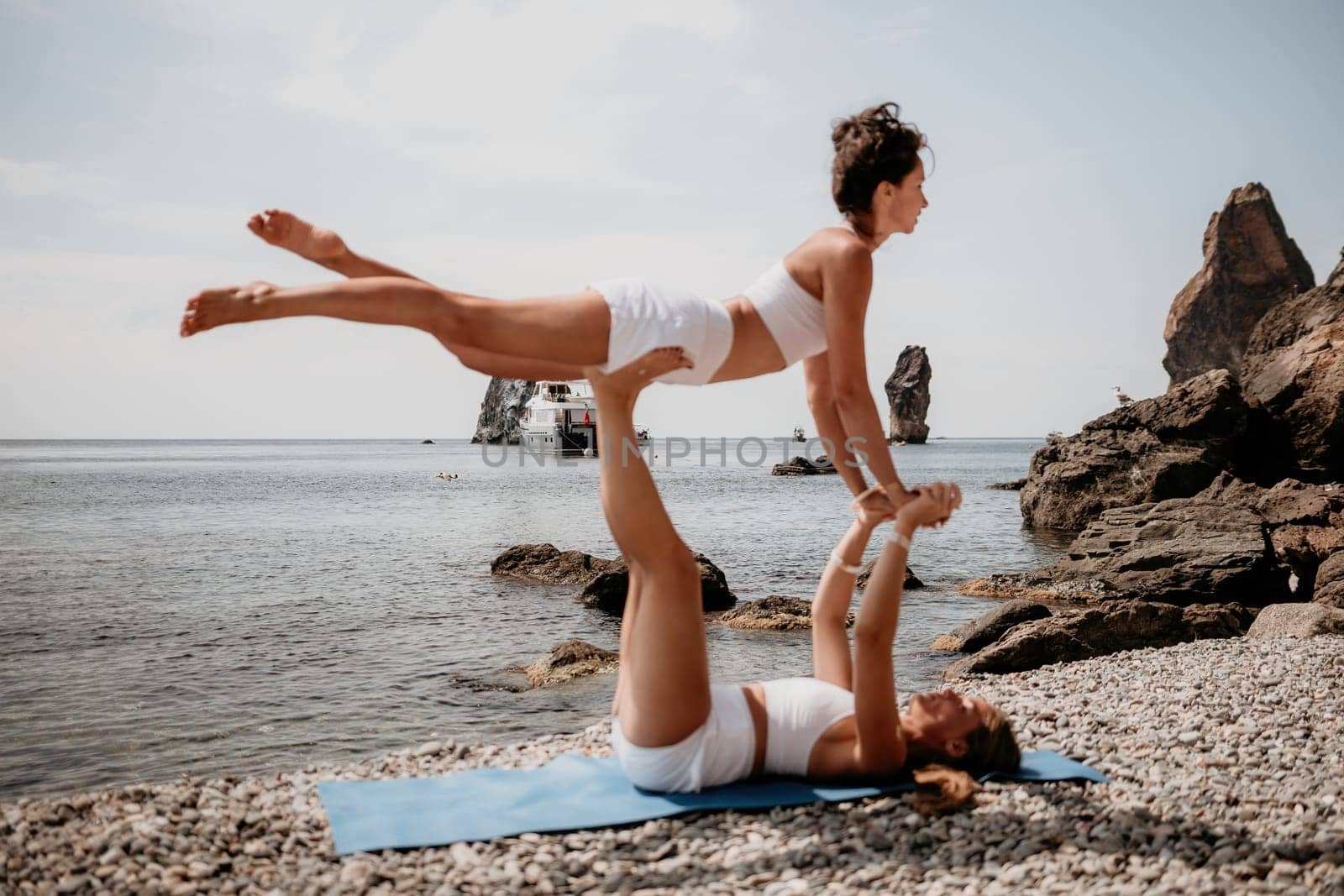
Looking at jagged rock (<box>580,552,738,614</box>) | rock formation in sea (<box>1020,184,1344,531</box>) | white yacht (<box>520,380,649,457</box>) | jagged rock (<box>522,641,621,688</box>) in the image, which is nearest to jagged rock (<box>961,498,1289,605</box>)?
jagged rock (<box>580,552,738,614</box>)

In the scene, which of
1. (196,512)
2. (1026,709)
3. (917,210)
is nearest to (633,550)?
(917,210)

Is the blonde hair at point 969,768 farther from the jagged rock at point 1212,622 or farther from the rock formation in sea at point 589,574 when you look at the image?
the rock formation in sea at point 589,574

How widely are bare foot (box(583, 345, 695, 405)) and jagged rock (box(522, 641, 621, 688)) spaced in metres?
5.96

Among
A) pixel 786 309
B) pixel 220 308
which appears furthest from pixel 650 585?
pixel 220 308

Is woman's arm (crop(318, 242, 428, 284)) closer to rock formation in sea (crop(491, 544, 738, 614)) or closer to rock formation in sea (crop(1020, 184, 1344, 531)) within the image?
rock formation in sea (crop(491, 544, 738, 614))

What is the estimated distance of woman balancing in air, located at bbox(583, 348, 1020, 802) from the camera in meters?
4.05

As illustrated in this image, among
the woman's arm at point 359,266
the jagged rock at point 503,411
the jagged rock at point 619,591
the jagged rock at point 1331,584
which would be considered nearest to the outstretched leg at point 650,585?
the woman's arm at point 359,266

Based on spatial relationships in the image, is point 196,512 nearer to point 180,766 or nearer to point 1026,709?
point 180,766

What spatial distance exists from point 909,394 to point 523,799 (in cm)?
10970

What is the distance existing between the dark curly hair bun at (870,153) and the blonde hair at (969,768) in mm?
2423

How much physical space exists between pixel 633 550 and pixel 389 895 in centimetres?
155

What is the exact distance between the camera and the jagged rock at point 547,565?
→ 16562 millimetres

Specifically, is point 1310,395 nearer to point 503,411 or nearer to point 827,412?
point 827,412

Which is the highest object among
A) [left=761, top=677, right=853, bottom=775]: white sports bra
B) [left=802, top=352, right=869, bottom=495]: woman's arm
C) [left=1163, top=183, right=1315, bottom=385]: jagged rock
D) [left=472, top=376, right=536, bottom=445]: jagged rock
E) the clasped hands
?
[left=1163, top=183, right=1315, bottom=385]: jagged rock
